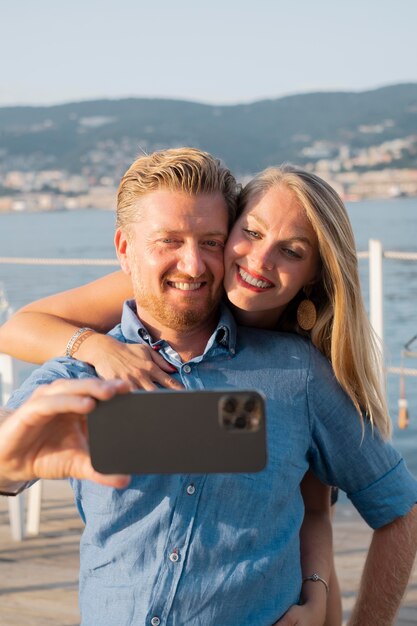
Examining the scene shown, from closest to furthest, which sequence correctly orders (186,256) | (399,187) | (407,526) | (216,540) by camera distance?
(216,540), (186,256), (407,526), (399,187)

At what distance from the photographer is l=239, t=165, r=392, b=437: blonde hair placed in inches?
60.9

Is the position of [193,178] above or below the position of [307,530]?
above

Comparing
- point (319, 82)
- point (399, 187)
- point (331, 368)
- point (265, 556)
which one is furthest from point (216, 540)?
point (319, 82)

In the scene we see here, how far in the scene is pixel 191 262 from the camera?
1.52 metres

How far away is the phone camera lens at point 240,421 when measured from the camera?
0.86 m

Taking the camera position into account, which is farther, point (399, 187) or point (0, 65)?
point (0, 65)

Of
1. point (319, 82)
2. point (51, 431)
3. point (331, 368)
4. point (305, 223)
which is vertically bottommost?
point (319, 82)

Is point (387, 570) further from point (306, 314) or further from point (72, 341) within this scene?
point (72, 341)

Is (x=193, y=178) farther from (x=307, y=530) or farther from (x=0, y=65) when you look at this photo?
(x=0, y=65)

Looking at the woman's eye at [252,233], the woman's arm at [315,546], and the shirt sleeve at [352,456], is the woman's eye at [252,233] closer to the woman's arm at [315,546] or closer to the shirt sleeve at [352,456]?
the shirt sleeve at [352,456]

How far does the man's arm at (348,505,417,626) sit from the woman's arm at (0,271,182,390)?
49 centimetres

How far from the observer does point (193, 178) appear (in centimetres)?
154

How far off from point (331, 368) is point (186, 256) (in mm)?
308

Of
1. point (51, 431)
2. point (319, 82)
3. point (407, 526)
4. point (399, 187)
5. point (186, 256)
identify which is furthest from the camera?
point (319, 82)
